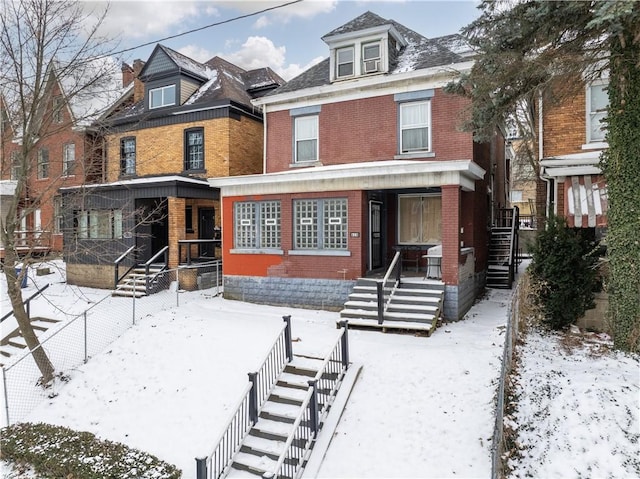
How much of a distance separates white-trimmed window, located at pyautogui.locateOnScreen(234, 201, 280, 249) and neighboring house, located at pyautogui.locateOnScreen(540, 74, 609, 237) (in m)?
8.49

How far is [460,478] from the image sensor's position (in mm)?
5930

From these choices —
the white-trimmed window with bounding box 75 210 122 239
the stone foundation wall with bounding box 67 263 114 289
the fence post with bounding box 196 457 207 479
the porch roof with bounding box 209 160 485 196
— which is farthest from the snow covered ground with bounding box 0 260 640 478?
the white-trimmed window with bounding box 75 210 122 239

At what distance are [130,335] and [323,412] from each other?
6.73 metres

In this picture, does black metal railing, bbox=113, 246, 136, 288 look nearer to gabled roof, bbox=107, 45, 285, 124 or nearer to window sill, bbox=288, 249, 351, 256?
gabled roof, bbox=107, 45, 285, 124

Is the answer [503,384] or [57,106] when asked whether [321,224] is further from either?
[503,384]

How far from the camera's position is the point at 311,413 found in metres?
7.07

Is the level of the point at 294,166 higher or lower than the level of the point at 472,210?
higher

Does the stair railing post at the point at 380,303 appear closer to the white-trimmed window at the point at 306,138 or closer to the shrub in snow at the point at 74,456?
the shrub in snow at the point at 74,456

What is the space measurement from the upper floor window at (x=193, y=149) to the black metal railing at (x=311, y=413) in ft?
44.3

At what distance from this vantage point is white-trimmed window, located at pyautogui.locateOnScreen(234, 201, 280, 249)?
14.4 metres

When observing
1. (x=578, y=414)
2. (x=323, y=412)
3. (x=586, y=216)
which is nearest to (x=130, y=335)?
(x=323, y=412)

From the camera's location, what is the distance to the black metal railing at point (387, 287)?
10961 millimetres

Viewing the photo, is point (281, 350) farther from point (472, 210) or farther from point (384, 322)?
point (472, 210)

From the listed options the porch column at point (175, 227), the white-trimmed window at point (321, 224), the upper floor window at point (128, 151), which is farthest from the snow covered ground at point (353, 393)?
the upper floor window at point (128, 151)
